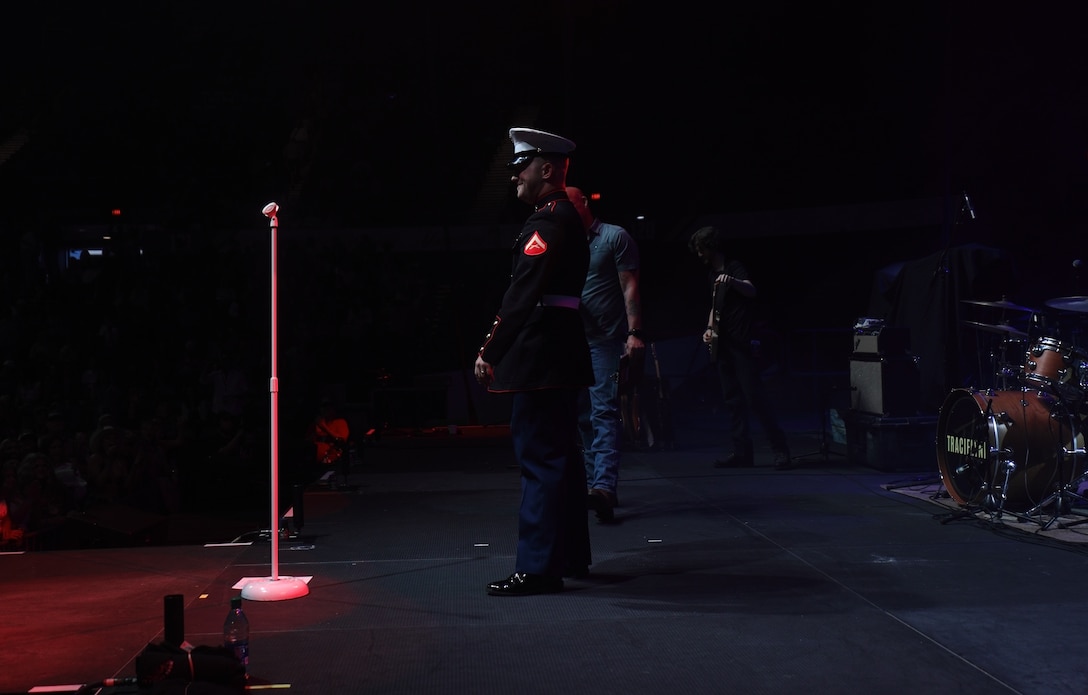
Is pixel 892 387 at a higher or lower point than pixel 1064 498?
higher

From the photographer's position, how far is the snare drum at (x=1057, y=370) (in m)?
4.74

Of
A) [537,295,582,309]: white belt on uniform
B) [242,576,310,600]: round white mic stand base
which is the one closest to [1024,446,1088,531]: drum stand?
[537,295,582,309]: white belt on uniform

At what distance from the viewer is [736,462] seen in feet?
22.3

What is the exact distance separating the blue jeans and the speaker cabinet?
2.81m

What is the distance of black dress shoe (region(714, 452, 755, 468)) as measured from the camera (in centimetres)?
679

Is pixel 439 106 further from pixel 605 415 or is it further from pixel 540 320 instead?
pixel 540 320

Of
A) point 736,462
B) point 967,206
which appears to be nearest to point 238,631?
point 736,462

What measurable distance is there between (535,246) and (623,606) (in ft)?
4.08

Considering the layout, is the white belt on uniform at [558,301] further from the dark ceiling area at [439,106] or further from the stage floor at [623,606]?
the dark ceiling area at [439,106]

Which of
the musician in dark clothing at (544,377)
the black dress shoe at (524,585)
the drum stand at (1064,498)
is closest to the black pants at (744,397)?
the drum stand at (1064,498)

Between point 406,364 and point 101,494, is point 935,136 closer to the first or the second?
point 406,364

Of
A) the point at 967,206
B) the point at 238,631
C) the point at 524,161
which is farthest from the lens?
the point at 967,206

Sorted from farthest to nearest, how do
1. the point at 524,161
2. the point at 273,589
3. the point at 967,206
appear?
the point at 967,206
the point at 524,161
the point at 273,589

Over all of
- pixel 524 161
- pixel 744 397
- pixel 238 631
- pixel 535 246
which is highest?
pixel 524 161
